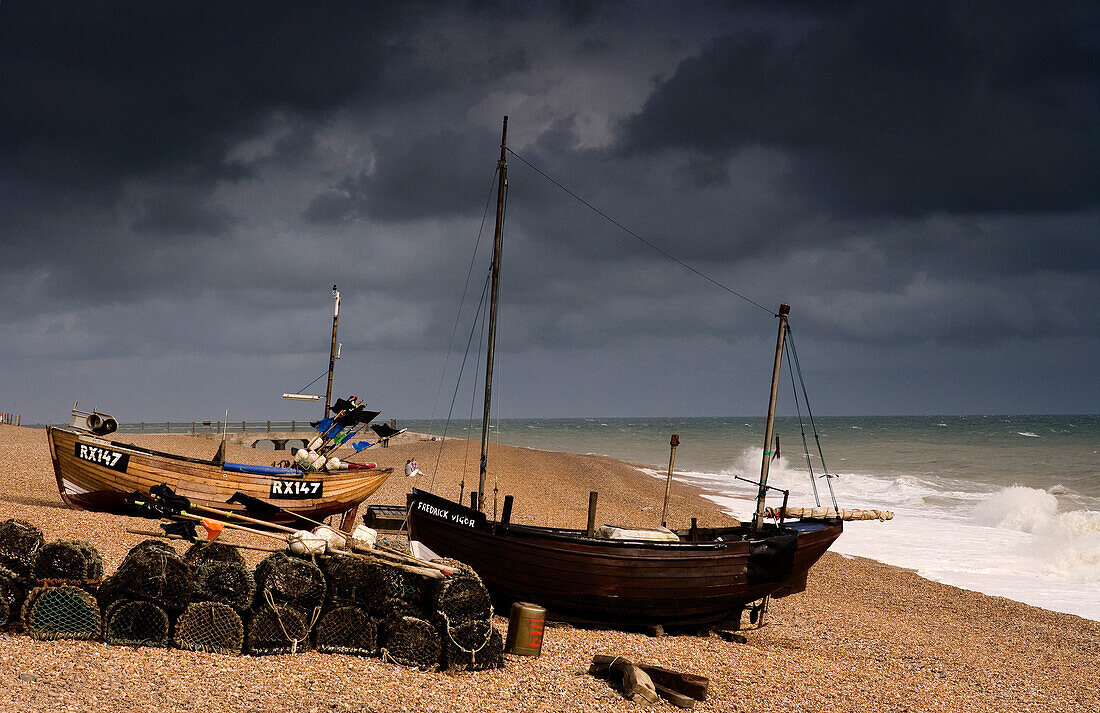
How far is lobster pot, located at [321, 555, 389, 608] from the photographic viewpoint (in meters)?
A: 8.63

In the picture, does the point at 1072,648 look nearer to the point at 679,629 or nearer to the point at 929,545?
the point at 679,629

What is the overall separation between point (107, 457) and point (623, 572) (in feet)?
39.7

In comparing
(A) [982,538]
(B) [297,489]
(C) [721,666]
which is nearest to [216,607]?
(C) [721,666]

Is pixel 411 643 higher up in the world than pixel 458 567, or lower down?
lower down

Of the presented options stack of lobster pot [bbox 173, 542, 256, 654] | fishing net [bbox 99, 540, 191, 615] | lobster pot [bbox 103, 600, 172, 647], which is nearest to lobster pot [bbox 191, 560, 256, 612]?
stack of lobster pot [bbox 173, 542, 256, 654]

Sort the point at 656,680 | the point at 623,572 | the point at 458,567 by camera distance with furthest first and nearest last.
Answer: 1. the point at 623,572
2. the point at 458,567
3. the point at 656,680

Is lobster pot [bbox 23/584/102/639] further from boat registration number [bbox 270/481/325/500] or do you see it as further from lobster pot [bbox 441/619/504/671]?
boat registration number [bbox 270/481/325/500]

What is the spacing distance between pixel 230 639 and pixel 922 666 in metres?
10.0

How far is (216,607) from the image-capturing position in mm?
8141

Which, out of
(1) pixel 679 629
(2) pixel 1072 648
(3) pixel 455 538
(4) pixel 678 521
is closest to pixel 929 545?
(4) pixel 678 521

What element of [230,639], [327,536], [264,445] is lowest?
[264,445]

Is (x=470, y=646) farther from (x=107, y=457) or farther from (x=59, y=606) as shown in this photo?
(x=107, y=457)

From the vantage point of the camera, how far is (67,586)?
26.3 feet

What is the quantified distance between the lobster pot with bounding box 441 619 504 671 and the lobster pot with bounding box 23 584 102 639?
371 centimetres
